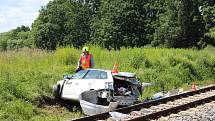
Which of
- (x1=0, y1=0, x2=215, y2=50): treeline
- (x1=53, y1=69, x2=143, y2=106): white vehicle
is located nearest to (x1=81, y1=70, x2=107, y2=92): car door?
(x1=53, y1=69, x2=143, y2=106): white vehicle

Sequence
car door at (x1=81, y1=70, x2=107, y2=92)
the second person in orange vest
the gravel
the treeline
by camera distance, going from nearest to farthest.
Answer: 1. the gravel
2. car door at (x1=81, y1=70, x2=107, y2=92)
3. the second person in orange vest
4. the treeline

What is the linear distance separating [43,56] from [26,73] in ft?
17.2

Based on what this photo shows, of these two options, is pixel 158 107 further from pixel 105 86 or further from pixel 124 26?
pixel 124 26

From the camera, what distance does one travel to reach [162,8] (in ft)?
265

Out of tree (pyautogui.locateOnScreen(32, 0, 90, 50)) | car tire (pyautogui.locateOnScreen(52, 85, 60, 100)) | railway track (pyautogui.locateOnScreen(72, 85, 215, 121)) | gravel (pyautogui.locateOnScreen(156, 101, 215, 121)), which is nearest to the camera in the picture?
gravel (pyautogui.locateOnScreen(156, 101, 215, 121))

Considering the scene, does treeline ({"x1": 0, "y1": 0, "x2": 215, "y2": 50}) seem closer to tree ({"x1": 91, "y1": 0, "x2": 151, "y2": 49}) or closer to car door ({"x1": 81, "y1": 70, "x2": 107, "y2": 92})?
tree ({"x1": 91, "y1": 0, "x2": 151, "y2": 49})

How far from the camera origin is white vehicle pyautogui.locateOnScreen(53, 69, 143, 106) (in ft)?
44.0

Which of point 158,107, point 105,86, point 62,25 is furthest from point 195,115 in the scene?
point 62,25

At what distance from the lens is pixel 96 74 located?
46.4ft

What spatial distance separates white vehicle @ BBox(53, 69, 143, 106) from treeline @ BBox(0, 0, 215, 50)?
5172 centimetres

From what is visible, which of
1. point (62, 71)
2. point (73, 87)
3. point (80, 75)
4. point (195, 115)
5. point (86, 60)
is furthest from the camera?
point (62, 71)

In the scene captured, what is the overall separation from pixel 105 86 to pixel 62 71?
631 cm

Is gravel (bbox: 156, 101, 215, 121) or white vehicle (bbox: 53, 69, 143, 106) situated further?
white vehicle (bbox: 53, 69, 143, 106)

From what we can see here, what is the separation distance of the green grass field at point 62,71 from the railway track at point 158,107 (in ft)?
6.06
